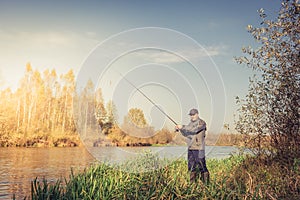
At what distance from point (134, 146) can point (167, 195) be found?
7827 millimetres

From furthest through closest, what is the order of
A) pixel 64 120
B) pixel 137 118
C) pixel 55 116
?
pixel 55 116, pixel 64 120, pixel 137 118

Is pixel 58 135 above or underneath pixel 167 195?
above

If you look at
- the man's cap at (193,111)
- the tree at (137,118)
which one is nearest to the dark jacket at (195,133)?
the man's cap at (193,111)

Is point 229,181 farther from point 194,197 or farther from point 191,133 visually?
point 194,197

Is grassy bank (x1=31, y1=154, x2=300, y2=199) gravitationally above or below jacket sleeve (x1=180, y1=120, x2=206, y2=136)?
below

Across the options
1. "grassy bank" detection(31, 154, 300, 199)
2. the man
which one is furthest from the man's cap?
"grassy bank" detection(31, 154, 300, 199)

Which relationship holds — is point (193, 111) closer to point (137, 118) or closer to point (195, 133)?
point (195, 133)

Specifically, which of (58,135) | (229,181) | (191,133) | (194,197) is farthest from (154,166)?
(58,135)

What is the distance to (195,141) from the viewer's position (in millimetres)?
9102

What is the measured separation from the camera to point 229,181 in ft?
29.8

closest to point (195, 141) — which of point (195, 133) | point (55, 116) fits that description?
point (195, 133)

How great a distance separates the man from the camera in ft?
29.5

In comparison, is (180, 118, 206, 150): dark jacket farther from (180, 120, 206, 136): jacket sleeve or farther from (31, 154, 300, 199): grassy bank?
(31, 154, 300, 199): grassy bank

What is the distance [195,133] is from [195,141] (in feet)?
0.73
